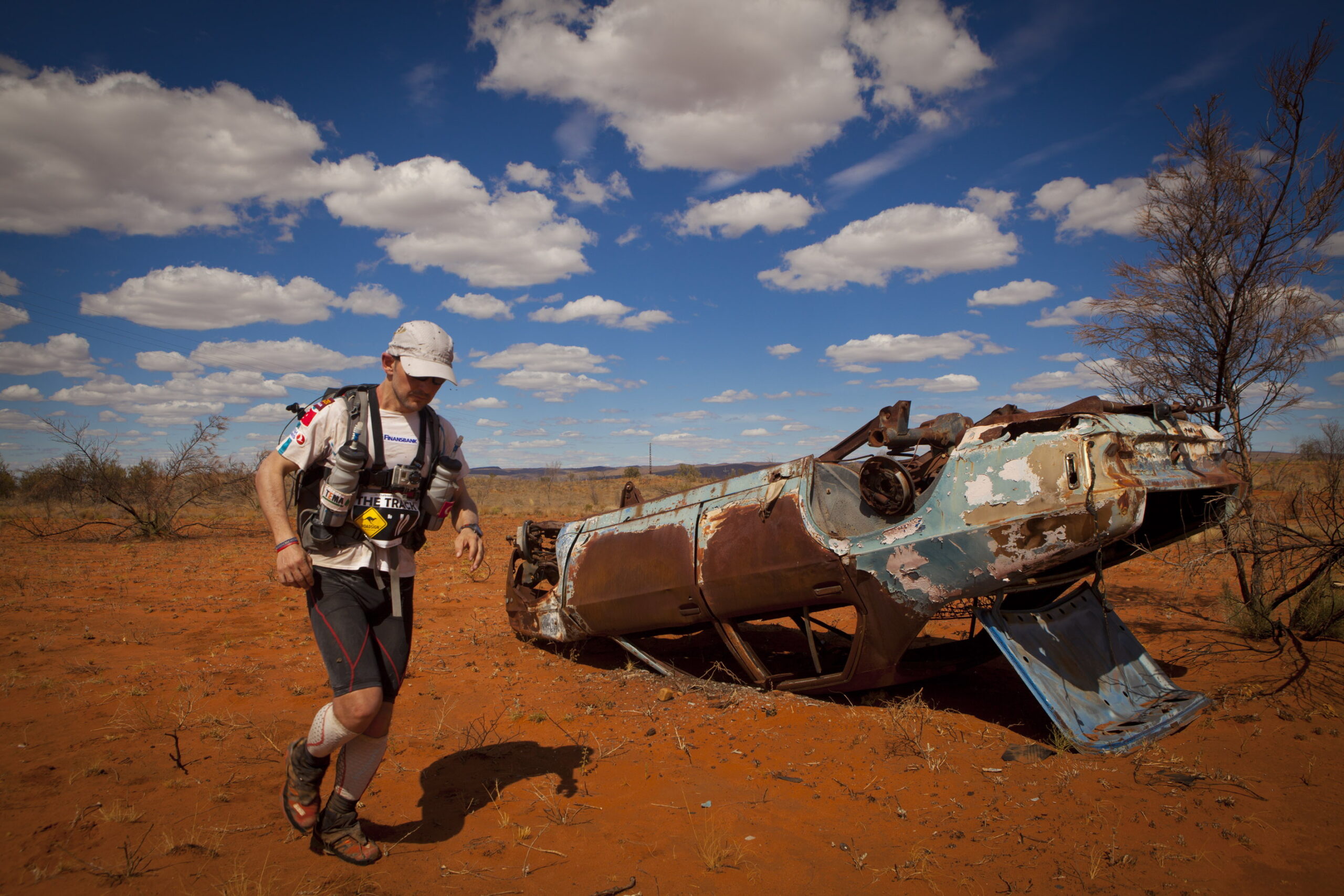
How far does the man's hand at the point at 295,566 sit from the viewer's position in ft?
8.52

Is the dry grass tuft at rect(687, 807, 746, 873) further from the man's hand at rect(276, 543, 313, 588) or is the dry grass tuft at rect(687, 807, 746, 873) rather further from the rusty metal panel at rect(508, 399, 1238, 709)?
the man's hand at rect(276, 543, 313, 588)

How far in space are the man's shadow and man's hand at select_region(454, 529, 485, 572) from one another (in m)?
1.27

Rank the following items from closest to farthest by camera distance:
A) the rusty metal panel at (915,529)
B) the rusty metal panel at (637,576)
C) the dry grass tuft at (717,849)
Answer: the dry grass tuft at (717,849) < the rusty metal panel at (915,529) < the rusty metal panel at (637,576)

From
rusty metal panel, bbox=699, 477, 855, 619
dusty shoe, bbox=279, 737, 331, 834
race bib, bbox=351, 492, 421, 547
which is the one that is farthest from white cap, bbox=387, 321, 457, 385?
rusty metal panel, bbox=699, 477, 855, 619

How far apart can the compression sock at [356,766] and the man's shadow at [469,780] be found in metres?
0.37

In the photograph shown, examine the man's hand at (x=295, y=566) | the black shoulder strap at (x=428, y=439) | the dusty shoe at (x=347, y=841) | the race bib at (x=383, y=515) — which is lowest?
the dusty shoe at (x=347, y=841)

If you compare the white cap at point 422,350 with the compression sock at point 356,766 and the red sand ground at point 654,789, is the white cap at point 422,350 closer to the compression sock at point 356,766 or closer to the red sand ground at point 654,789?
the compression sock at point 356,766

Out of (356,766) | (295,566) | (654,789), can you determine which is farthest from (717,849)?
(295,566)

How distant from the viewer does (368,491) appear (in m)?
2.92

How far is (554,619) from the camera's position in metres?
5.72

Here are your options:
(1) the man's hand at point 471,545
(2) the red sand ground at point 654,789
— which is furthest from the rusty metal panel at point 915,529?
(1) the man's hand at point 471,545

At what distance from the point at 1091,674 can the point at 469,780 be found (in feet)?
11.9

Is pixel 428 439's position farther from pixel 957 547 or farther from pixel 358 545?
pixel 957 547

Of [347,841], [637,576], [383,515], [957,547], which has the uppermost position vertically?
[383,515]
